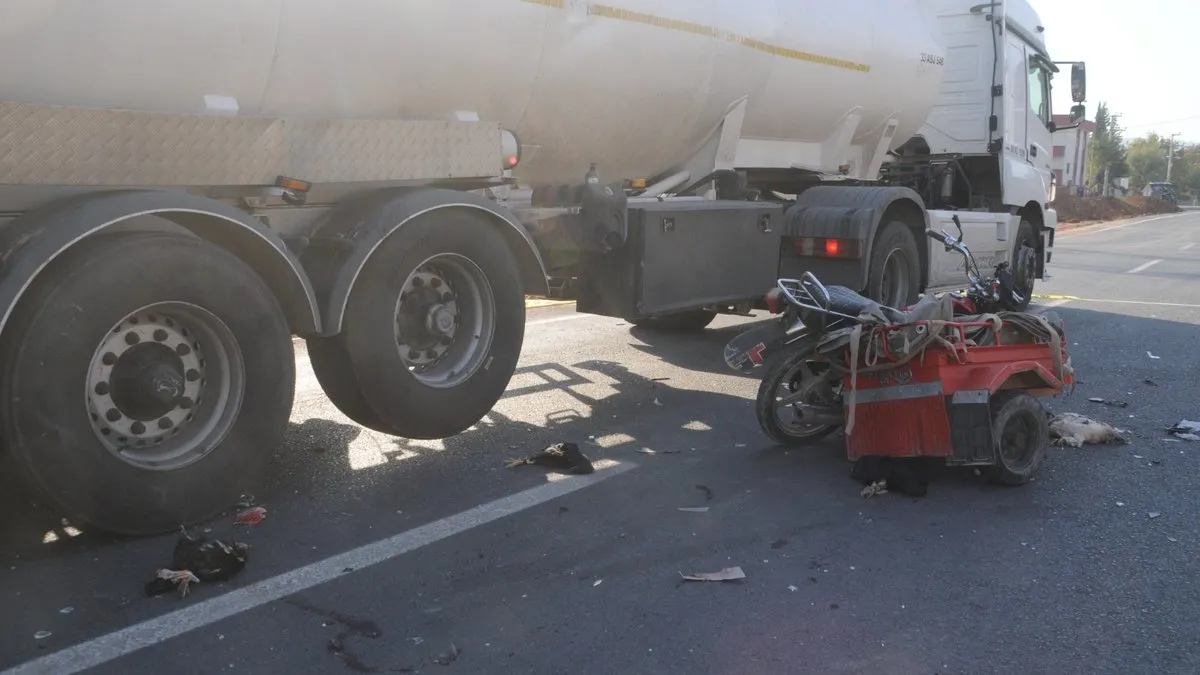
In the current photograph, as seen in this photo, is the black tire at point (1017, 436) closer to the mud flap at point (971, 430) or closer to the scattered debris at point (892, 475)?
the mud flap at point (971, 430)

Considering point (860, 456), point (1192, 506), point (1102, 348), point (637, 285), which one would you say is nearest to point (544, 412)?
point (637, 285)

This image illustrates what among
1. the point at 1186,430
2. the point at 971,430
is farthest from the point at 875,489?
the point at 1186,430

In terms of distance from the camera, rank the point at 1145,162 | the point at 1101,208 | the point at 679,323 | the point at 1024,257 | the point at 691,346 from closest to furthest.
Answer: the point at 691,346
the point at 679,323
the point at 1024,257
the point at 1101,208
the point at 1145,162

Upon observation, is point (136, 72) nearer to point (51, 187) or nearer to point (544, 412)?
point (51, 187)

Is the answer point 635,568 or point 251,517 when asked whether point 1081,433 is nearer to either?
→ point 635,568

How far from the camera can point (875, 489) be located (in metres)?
5.05

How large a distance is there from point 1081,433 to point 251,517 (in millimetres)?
4502

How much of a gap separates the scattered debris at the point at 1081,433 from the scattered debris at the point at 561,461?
2.73 meters

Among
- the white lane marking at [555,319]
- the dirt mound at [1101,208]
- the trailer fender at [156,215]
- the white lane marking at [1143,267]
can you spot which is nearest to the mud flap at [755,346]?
the trailer fender at [156,215]

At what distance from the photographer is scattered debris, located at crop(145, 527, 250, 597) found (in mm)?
3748

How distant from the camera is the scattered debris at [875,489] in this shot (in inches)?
198

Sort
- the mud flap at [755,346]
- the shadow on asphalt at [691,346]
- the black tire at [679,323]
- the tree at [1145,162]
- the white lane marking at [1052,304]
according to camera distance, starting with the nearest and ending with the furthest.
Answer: the mud flap at [755,346] → the shadow on asphalt at [691,346] → the black tire at [679,323] → the white lane marking at [1052,304] → the tree at [1145,162]

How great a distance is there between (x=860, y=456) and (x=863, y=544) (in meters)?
1.01

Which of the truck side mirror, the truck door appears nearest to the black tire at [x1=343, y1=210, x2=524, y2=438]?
the truck door
